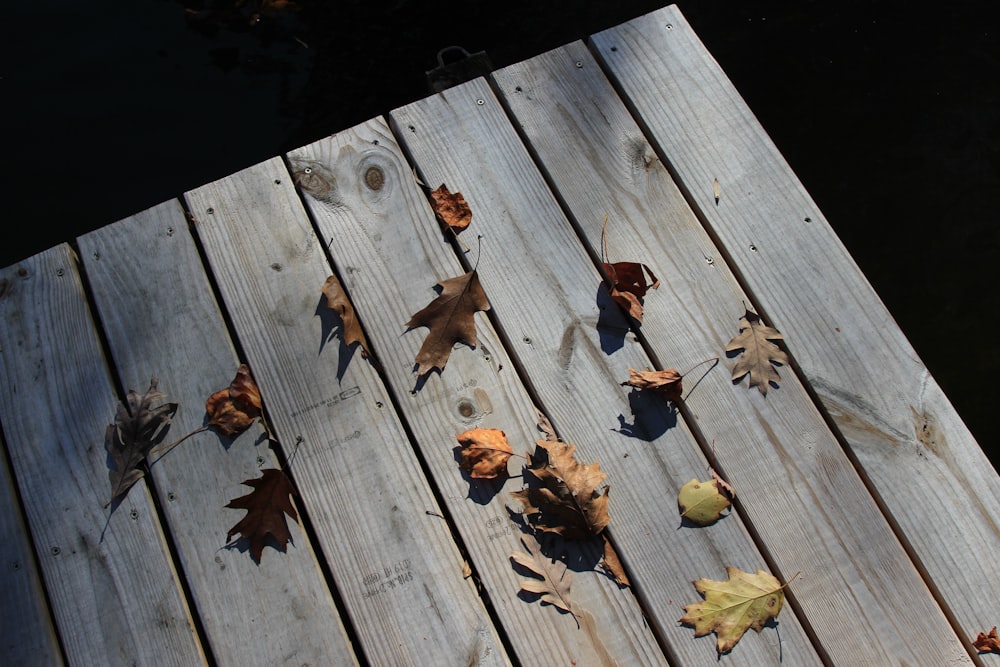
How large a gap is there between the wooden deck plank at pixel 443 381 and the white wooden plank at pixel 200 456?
0.99ft

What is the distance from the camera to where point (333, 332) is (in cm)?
171

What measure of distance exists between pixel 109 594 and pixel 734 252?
1455 mm

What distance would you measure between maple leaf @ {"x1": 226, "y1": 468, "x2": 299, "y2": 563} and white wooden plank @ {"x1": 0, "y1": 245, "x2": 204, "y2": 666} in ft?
0.54

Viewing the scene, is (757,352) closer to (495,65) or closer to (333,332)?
(333,332)

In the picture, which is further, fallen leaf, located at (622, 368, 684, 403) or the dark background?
the dark background

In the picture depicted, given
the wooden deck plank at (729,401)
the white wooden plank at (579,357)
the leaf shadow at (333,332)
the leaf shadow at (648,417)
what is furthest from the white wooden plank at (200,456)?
the wooden deck plank at (729,401)

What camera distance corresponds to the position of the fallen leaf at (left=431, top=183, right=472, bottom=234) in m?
1.78

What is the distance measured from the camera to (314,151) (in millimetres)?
1875

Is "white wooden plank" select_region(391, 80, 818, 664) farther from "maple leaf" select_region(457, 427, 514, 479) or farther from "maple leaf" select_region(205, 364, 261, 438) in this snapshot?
"maple leaf" select_region(205, 364, 261, 438)

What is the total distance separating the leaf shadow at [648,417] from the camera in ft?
5.28

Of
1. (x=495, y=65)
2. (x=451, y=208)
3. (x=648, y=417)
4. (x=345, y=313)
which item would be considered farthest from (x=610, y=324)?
(x=495, y=65)

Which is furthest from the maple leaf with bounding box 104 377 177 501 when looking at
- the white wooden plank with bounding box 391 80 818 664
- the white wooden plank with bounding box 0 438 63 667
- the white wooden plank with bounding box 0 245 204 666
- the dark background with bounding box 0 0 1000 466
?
the dark background with bounding box 0 0 1000 466

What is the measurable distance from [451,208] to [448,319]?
10.6 inches

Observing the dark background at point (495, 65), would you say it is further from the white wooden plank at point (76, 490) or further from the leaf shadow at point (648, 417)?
the leaf shadow at point (648, 417)
